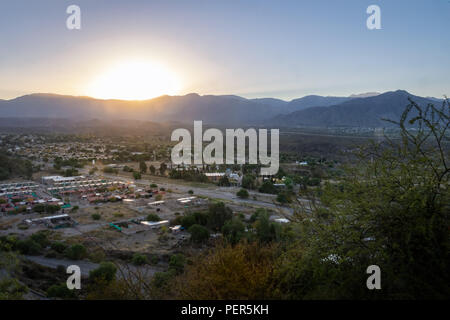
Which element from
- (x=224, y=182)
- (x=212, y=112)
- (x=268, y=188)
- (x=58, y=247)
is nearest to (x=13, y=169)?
(x=224, y=182)

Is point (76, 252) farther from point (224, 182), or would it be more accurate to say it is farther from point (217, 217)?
point (224, 182)

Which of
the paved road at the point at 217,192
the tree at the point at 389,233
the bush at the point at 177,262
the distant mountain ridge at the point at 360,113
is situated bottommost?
the paved road at the point at 217,192

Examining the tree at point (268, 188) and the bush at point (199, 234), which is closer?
the bush at point (199, 234)

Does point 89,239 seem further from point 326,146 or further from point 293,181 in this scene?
point 326,146

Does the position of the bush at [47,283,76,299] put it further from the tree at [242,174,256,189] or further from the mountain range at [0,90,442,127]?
the mountain range at [0,90,442,127]

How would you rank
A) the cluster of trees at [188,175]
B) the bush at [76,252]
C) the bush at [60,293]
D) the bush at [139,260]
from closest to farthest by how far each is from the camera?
the bush at [60,293], the bush at [139,260], the bush at [76,252], the cluster of trees at [188,175]

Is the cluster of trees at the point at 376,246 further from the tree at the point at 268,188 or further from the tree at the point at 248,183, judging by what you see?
the tree at the point at 248,183

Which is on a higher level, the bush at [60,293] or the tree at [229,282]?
the tree at [229,282]

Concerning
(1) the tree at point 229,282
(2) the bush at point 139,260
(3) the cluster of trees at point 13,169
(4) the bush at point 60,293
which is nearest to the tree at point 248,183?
(2) the bush at point 139,260

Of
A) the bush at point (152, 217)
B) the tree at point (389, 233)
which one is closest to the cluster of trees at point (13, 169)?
the bush at point (152, 217)

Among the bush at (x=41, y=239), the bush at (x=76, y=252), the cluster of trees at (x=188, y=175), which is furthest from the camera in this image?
the cluster of trees at (x=188, y=175)
